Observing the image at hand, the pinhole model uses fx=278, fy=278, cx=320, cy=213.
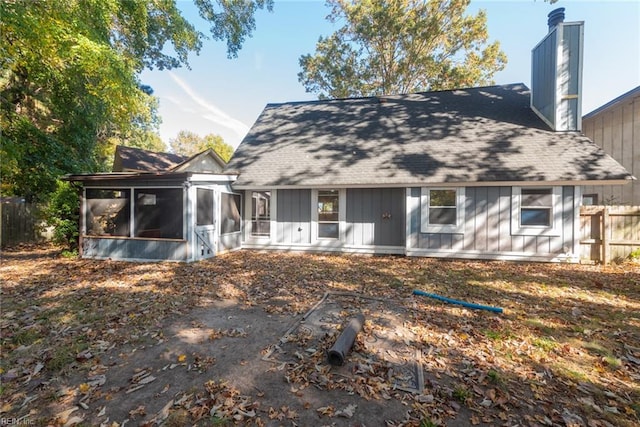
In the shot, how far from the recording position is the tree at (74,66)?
27.7 feet

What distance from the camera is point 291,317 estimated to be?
4703 millimetres

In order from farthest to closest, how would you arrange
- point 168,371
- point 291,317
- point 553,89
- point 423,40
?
point 423,40, point 553,89, point 291,317, point 168,371

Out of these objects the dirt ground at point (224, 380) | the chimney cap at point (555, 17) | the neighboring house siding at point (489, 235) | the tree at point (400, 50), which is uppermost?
the tree at point (400, 50)

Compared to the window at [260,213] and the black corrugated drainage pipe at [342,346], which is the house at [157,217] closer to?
the window at [260,213]

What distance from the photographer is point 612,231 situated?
8.16 m

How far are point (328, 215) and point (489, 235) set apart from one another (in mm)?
5402

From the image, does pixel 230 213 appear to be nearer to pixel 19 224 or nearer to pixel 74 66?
pixel 74 66

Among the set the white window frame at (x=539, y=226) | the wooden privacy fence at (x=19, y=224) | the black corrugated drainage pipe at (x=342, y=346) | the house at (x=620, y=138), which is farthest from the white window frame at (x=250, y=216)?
the house at (x=620, y=138)

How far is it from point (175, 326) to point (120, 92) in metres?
9.47

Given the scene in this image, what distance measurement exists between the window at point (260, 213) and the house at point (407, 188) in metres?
0.04

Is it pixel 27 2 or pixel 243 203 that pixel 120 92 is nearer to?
pixel 27 2

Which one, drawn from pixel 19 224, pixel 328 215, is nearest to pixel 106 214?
pixel 19 224

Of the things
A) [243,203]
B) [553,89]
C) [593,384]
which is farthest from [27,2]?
[553,89]

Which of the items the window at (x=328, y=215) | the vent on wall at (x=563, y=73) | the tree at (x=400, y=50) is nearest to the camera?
the vent on wall at (x=563, y=73)
